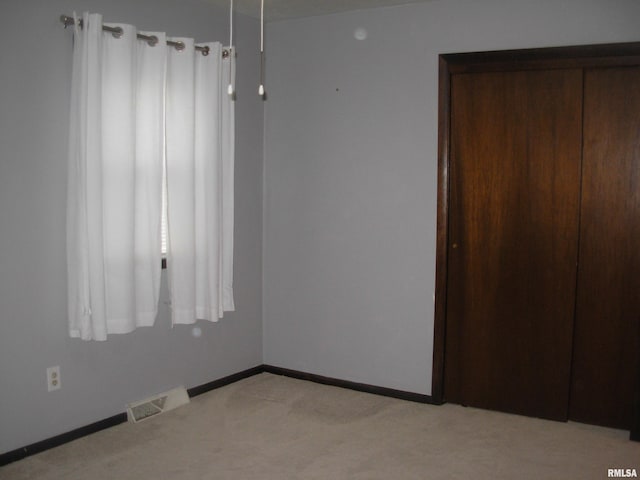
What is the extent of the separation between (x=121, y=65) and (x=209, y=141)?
66 cm

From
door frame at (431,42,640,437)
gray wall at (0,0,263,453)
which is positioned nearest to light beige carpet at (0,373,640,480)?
gray wall at (0,0,263,453)

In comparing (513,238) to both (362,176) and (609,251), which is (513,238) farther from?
(362,176)

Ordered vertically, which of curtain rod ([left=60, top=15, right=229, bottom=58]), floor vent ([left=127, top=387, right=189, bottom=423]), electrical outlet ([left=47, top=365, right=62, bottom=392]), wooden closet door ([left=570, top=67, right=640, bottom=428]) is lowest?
floor vent ([left=127, top=387, right=189, bottom=423])

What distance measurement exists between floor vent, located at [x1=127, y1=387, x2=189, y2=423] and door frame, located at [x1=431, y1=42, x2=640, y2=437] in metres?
1.55

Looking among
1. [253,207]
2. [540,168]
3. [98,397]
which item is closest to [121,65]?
[253,207]

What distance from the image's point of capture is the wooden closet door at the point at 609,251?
9.92ft

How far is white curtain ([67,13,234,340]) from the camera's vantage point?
2.74 meters

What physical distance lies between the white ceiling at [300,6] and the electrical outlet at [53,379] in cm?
230

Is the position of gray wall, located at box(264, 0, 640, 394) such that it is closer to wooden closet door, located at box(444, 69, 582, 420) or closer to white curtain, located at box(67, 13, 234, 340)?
wooden closet door, located at box(444, 69, 582, 420)

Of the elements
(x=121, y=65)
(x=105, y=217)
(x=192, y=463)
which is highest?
(x=121, y=65)

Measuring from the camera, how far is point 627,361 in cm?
309

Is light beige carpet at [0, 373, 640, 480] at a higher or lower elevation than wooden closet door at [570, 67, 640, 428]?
lower

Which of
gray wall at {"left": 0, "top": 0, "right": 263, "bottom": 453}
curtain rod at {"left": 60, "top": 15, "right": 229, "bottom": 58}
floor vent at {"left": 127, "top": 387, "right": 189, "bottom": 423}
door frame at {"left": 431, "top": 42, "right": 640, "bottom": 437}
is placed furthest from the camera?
floor vent at {"left": 127, "top": 387, "right": 189, "bottom": 423}

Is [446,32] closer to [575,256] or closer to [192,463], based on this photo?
[575,256]
